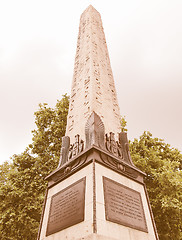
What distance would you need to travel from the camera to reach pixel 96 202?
310 centimetres

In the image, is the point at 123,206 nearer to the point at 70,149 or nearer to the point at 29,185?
the point at 70,149

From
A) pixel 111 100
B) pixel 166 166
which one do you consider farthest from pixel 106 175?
pixel 166 166

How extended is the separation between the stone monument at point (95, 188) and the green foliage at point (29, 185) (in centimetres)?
517

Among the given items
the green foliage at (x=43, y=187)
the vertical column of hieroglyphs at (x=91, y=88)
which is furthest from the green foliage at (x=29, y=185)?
the vertical column of hieroglyphs at (x=91, y=88)

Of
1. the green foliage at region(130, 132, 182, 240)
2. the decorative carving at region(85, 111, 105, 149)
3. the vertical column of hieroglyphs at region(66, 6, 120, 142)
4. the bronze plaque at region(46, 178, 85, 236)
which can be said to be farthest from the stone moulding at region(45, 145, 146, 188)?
the green foliage at region(130, 132, 182, 240)

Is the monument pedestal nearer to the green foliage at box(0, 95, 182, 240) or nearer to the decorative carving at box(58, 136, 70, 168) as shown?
the decorative carving at box(58, 136, 70, 168)

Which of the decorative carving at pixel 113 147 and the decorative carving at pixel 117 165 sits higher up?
the decorative carving at pixel 113 147

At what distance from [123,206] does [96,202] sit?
735 mm

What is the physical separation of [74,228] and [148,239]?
1430mm

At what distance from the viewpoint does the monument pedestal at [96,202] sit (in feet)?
9.87

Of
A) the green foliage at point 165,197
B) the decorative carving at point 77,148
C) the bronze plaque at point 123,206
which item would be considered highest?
the green foliage at point 165,197

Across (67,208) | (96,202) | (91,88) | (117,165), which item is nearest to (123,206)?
(96,202)

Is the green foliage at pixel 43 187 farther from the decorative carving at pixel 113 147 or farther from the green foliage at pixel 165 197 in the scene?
the decorative carving at pixel 113 147

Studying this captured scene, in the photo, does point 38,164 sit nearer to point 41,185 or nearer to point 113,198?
point 41,185
